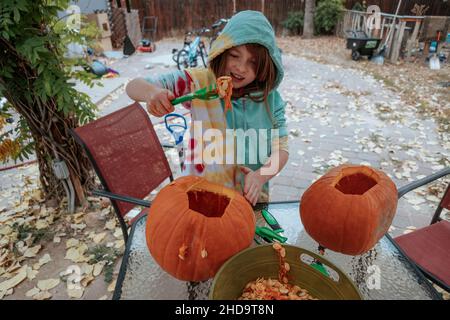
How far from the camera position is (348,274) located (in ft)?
4.01

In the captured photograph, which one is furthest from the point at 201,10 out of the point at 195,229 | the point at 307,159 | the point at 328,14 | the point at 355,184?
the point at 195,229

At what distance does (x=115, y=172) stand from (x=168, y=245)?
2.86 feet

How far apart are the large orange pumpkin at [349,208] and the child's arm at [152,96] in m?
0.68

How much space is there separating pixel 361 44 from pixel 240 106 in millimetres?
8630

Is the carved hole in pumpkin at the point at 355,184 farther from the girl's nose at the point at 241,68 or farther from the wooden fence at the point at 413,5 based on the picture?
the wooden fence at the point at 413,5

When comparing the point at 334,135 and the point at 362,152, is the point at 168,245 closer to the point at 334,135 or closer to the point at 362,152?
the point at 362,152

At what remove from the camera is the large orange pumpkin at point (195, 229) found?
92 cm

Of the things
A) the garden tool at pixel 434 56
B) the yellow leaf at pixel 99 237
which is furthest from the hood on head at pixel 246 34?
the garden tool at pixel 434 56

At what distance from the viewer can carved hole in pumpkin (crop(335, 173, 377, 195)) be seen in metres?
1.16

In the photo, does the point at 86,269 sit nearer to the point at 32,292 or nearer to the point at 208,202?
the point at 32,292

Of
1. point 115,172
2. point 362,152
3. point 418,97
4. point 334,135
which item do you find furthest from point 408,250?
point 418,97

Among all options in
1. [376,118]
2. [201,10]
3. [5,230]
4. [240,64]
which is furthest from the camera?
[201,10]

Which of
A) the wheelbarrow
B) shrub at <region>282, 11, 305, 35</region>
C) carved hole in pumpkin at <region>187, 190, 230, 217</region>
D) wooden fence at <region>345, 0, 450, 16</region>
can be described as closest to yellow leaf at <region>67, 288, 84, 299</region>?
carved hole in pumpkin at <region>187, 190, 230, 217</region>

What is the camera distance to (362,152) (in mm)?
3965
